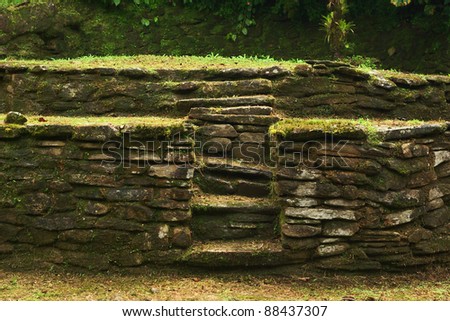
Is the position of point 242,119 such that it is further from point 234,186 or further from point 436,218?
point 436,218

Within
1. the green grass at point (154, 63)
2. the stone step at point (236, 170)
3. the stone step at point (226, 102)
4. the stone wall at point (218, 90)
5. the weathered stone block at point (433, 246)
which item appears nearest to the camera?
the weathered stone block at point (433, 246)

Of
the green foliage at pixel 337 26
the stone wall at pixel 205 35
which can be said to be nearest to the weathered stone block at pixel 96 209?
the stone wall at pixel 205 35

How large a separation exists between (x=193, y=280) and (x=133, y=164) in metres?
1.37

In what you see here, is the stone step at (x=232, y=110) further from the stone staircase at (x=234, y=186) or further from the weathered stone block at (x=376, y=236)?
the weathered stone block at (x=376, y=236)

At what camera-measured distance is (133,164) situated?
6230 millimetres

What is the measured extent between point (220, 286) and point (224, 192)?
1.16 meters

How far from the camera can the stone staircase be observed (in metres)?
6.22

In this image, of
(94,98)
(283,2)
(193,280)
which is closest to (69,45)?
(94,98)

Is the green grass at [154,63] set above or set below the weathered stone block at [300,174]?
above

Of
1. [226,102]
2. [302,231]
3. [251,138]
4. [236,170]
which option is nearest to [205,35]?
[226,102]

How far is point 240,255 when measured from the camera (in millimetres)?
6172

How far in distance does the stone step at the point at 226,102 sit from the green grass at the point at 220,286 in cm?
212

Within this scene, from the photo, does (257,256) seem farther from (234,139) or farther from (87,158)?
(87,158)

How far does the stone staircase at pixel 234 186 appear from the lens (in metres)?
6.22
